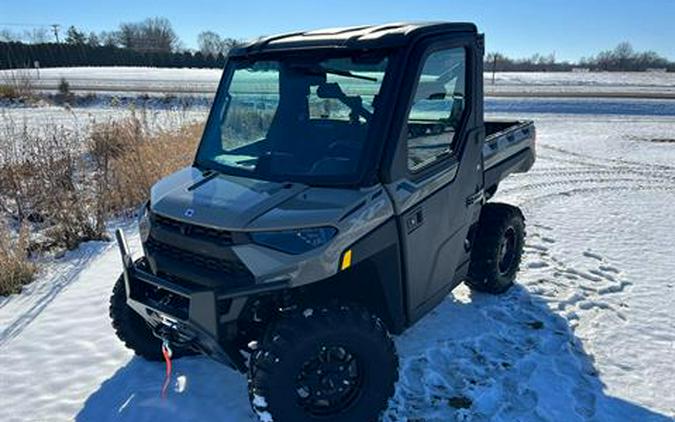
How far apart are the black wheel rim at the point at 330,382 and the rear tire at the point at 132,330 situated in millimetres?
1165

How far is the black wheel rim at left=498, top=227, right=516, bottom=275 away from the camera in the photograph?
4715 mm

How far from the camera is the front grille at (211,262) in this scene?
2.62 m

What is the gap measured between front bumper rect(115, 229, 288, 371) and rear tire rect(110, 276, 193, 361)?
0.61 m

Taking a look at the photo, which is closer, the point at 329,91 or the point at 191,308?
the point at 191,308

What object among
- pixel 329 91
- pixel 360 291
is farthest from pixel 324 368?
pixel 329 91

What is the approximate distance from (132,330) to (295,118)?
187 centimetres

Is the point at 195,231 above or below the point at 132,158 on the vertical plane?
above

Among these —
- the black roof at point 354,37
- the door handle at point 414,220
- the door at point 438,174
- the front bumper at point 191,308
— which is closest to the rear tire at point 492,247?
the door at point 438,174

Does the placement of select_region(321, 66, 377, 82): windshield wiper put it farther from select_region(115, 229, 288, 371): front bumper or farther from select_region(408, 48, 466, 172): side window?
select_region(115, 229, 288, 371): front bumper

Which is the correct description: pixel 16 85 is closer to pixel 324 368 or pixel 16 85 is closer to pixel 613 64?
pixel 324 368

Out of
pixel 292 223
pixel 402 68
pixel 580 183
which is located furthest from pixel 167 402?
pixel 580 183

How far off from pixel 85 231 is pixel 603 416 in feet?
18.7

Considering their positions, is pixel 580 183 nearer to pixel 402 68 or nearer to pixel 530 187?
pixel 530 187

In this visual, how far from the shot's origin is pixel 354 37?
10.1 ft
